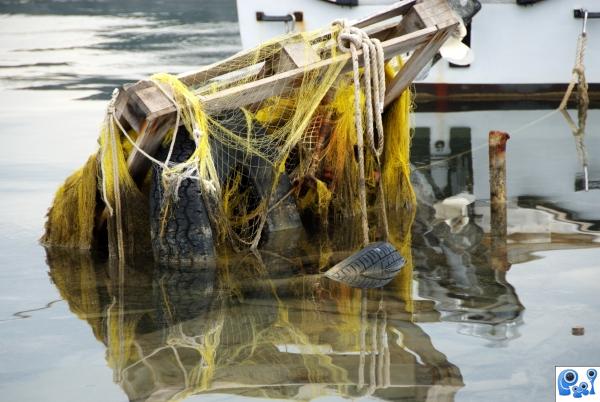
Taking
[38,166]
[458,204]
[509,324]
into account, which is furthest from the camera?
[38,166]

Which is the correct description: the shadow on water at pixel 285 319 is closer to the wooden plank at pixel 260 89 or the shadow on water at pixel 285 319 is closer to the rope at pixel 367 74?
the rope at pixel 367 74

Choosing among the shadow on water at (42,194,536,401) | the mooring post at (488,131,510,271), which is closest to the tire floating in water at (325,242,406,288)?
the shadow on water at (42,194,536,401)

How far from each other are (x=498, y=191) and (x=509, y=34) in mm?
7694

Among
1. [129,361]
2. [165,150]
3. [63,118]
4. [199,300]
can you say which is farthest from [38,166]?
[129,361]

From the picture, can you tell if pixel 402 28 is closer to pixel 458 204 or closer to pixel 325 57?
pixel 325 57

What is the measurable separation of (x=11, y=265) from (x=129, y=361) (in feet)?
8.82

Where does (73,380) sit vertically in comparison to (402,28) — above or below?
below

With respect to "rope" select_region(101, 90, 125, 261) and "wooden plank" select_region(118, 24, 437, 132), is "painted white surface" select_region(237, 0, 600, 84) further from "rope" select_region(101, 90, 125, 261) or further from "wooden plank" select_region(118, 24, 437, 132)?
"rope" select_region(101, 90, 125, 261)

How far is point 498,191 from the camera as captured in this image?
10.3m

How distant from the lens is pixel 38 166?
511 inches

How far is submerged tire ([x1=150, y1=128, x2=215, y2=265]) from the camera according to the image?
28.3 ft

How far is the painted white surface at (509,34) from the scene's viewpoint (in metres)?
17.1

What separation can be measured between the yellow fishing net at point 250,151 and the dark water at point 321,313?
41cm

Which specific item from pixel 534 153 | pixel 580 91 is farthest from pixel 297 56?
pixel 580 91
